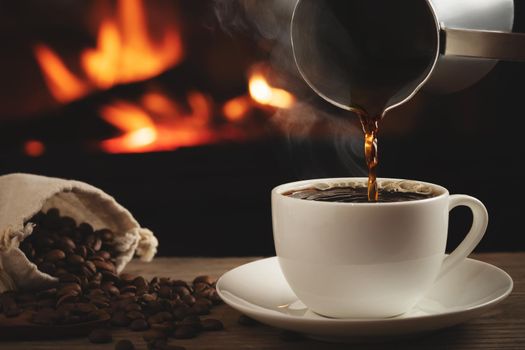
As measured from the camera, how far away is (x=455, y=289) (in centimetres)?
114

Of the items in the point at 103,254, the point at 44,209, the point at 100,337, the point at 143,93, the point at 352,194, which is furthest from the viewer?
the point at 143,93

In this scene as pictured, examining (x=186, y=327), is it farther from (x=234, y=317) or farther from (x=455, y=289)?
(x=455, y=289)

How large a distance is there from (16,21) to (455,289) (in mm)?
1356

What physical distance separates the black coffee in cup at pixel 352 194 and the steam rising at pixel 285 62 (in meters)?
0.80

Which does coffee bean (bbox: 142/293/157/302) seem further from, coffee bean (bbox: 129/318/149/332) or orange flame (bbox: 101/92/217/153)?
orange flame (bbox: 101/92/217/153)

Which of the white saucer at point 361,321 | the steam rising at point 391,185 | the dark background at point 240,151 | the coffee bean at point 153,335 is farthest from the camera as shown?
the dark background at point 240,151

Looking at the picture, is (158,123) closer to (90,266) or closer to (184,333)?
(90,266)

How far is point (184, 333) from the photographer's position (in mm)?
1051

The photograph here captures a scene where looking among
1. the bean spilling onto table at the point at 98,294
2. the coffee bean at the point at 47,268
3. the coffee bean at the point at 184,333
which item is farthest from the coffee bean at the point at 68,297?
the coffee bean at the point at 184,333

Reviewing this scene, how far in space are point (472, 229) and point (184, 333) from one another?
44 centimetres

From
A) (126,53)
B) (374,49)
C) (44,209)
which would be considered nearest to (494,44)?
(374,49)

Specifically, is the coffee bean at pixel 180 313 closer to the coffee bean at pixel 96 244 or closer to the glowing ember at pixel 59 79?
the coffee bean at pixel 96 244

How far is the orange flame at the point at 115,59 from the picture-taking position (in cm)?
196

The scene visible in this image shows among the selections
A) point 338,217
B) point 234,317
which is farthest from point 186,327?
point 338,217
